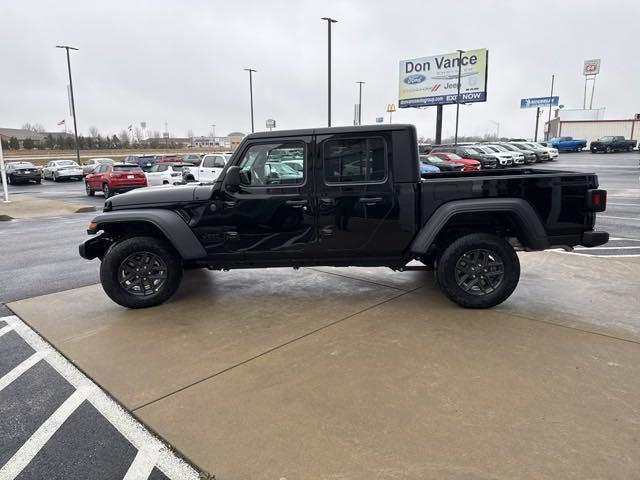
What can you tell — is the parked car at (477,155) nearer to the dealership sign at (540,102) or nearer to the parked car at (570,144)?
the parked car at (570,144)

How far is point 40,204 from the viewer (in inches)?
671

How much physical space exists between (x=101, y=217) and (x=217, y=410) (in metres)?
2.88

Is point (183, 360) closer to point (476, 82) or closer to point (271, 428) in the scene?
point (271, 428)

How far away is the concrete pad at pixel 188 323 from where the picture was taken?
364 centimetres

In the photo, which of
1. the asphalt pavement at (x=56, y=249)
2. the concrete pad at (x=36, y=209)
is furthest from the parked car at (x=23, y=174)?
the asphalt pavement at (x=56, y=249)

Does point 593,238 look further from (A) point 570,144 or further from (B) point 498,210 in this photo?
(A) point 570,144

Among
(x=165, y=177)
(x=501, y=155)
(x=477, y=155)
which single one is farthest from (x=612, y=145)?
(x=165, y=177)

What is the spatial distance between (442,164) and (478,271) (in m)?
22.3

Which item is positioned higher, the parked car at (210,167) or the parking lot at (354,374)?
the parked car at (210,167)

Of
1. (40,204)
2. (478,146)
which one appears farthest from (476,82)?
(40,204)

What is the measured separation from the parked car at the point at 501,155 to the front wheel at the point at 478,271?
2764 centimetres

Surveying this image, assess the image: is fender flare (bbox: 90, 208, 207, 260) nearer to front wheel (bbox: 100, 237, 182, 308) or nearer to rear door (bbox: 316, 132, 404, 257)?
front wheel (bbox: 100, 237, 182, 308)

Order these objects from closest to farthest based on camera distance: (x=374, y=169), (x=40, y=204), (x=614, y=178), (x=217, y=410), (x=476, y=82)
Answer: (x=217, y=410) → (x=374, y=169) → (x=40, y=204) → (x=614, y=178) → (x=476, y=82)

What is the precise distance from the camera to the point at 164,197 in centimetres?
496
